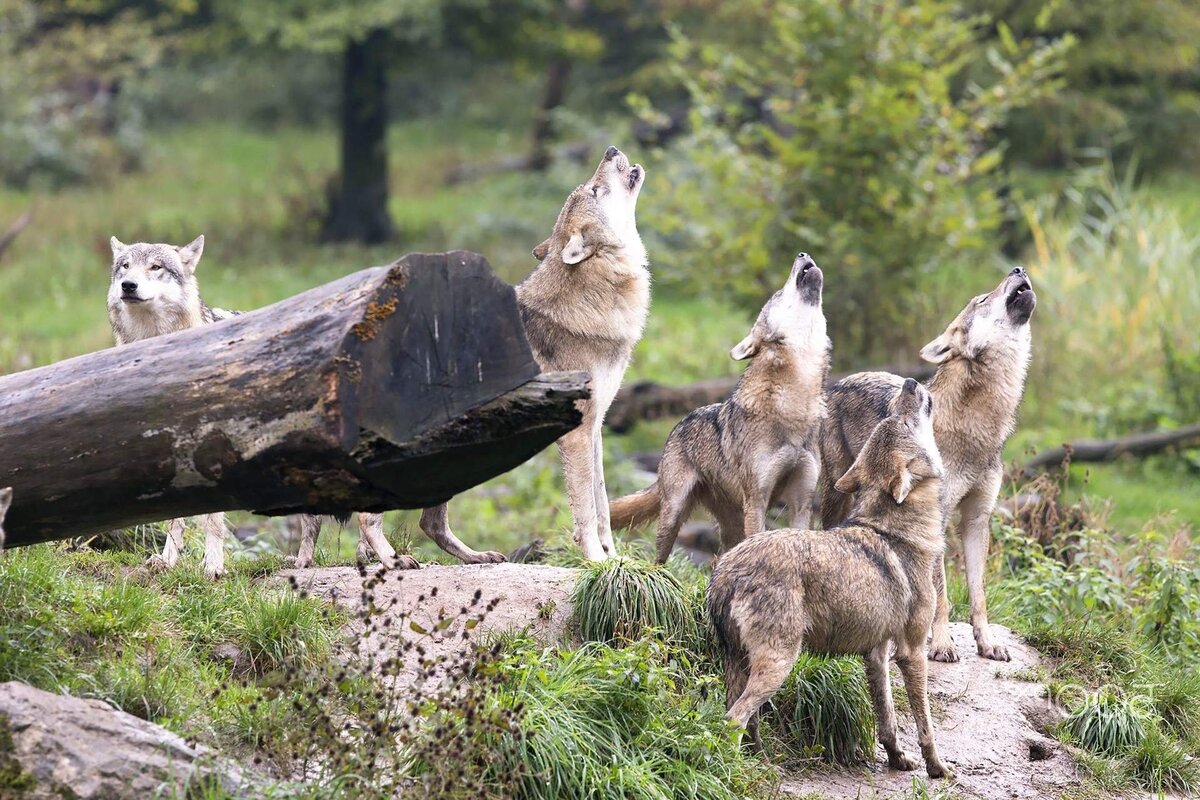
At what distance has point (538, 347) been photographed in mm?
7316

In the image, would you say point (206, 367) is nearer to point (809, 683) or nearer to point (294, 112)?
point (809, 683)

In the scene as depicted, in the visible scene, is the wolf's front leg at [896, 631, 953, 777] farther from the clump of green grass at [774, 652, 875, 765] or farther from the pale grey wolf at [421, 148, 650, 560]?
the pale grey wolf at [421, 148, 650, 560]

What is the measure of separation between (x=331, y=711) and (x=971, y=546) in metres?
3.85

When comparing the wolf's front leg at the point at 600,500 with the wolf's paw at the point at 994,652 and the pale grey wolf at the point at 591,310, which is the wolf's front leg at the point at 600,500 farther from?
the wolf's paw at the point at 994,652

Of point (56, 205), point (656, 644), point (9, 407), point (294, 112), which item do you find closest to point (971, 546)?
point (656, 644)

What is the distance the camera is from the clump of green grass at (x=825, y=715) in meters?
6.39

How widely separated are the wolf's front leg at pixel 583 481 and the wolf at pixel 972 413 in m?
1.34

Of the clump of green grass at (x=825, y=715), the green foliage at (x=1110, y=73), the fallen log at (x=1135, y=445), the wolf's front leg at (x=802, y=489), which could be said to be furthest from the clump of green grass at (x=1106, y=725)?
the green foliage at (x=1110, y=73)

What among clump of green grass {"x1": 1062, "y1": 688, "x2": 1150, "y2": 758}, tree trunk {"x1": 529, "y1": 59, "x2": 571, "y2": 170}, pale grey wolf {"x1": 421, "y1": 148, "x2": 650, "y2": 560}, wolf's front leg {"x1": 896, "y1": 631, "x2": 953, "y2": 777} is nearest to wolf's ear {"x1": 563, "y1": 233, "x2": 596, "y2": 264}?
pale grey wolf {"x1": 421, "y1": 148, "x2": 650, "y2": 560}

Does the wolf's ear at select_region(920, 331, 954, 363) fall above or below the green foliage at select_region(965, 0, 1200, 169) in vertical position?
below

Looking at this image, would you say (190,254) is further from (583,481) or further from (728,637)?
(728,637)

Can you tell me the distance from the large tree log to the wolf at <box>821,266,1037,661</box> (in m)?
2.99

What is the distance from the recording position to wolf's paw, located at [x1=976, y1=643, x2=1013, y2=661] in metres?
7.48

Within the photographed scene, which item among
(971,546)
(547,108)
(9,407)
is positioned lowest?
(971,546)
